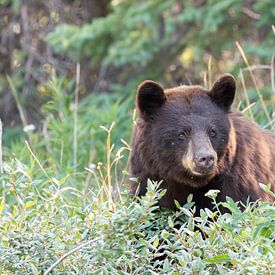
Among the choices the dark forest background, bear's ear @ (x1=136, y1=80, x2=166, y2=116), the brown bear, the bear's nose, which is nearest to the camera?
the bear's nose

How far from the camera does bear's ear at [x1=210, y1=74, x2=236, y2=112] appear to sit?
5312mm

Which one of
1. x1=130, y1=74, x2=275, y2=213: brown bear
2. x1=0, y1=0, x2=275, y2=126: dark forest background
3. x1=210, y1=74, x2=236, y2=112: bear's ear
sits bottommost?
x1=0, y1=0, x2=275, y2=126: dark forest background

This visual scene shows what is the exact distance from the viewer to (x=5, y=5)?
13609 millimetres

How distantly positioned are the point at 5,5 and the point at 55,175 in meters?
7.55

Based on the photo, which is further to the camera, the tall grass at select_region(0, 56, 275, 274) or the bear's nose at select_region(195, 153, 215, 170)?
the bear's nose at select_region(195, 153, 215, 170)

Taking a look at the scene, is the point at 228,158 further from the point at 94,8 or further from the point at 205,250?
the point at 94,8

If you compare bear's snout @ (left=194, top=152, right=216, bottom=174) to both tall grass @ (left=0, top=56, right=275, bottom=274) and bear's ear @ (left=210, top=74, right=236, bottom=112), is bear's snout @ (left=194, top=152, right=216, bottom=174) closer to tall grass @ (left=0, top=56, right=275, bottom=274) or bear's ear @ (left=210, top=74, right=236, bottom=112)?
tall grass @ (left=0, top=56, right=275, bottom=274)

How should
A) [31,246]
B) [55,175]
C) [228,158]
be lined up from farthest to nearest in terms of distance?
1. [55,175]
2. [228,158]
3. [31,246]

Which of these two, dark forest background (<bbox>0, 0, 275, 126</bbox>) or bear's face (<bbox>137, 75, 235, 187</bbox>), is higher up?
bear's face (<bbox>137, 75, 235, 187</bbox>)

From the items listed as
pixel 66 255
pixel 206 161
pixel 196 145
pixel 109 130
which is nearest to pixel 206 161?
pixel 206 161

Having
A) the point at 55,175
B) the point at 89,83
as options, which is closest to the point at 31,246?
the point at 55,175

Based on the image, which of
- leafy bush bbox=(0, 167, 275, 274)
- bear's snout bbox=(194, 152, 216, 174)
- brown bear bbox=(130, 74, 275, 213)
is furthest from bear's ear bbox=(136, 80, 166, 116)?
leafy bush bbox=(0, 167, 275, 274)

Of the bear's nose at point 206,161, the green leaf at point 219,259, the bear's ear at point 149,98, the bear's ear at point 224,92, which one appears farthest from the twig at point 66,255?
the bear's ear at point 224,92

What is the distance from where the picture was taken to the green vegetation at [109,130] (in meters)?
3.88
